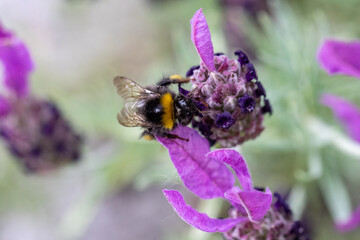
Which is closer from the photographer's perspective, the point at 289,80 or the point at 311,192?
the point at 289,80

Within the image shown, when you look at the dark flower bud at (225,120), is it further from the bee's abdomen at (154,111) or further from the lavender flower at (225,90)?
the bee's abdomen at (154,111)

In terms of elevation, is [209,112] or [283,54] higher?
[209,112]

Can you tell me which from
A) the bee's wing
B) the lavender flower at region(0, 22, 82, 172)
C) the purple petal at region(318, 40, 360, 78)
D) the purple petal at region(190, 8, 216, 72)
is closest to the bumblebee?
the bee's wing

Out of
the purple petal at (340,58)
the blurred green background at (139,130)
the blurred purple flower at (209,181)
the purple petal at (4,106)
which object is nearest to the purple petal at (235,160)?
the blurred purple flower at (209,181)

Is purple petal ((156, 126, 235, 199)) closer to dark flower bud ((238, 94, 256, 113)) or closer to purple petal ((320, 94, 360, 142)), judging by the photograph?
dark flower bud ((238, 94, 256, 113))

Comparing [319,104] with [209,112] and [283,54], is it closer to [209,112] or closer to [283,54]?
[283,54]

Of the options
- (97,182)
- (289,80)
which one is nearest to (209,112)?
(289,80)
